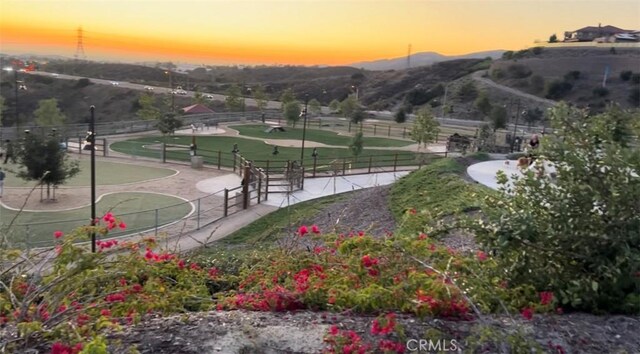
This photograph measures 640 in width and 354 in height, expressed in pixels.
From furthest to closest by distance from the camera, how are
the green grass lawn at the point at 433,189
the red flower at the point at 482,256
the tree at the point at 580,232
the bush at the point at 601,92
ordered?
the bush at the point at 601,92, the green grass lawn at the point at 433,189, the red flower at the point at 482,256, the tree at the point at 580,232

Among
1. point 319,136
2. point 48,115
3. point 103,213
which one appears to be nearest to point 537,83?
point 319,136

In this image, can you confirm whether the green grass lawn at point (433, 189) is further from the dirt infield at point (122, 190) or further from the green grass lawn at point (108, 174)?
the green grass lawn at point (108, 174)

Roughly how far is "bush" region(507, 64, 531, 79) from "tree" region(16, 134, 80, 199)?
8183cm

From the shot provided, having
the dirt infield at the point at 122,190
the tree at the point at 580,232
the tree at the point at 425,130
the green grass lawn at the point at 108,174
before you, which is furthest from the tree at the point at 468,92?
the tree at the point at 580,232

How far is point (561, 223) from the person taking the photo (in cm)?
448

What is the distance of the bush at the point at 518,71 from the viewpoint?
89812 millimetres

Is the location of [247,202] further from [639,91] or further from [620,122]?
[639,91]

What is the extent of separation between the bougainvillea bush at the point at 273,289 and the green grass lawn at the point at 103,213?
877cm

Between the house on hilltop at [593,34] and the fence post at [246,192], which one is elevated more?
the house on hilltop at [593,34]

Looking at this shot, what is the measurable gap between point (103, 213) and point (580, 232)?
1528cm

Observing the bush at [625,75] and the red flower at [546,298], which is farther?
the bush at [625,75]

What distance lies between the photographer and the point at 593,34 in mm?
113812

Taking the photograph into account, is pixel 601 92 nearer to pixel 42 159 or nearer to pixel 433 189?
pixel 433 189

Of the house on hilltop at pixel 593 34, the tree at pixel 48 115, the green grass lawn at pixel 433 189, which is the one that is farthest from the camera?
the house on hilltop at pixel 593 34
